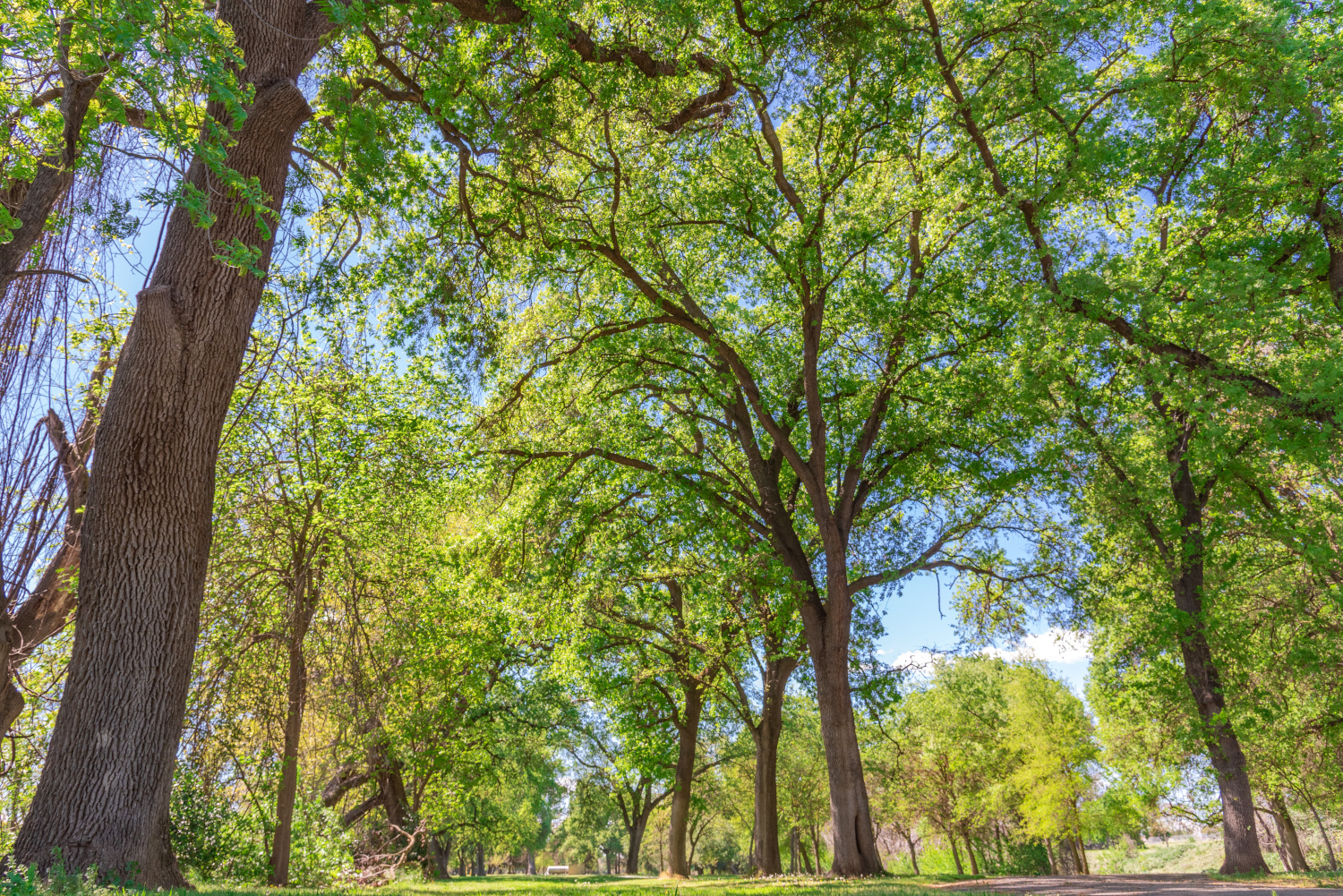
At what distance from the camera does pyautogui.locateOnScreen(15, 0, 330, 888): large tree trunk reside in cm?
523

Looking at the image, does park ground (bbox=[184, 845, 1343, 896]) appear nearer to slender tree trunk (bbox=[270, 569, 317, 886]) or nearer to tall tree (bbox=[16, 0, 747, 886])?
tall tree (bbox=[16, 0, 747, 886])

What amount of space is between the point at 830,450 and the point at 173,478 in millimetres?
13131

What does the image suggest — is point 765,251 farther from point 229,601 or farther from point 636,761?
point 636,761

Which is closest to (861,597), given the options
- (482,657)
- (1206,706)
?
(1206,706)

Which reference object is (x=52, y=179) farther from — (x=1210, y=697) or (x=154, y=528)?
(x=1210, y=697)

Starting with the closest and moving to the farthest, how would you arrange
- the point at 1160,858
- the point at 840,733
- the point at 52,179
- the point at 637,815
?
the point at 52,179, the point at 840,733, the point at 637,815, the point at 1160,858

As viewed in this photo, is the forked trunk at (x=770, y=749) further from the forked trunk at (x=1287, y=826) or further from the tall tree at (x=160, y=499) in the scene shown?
the forked trunk at (x=1287, y=826)

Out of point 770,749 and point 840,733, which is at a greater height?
point 840,733

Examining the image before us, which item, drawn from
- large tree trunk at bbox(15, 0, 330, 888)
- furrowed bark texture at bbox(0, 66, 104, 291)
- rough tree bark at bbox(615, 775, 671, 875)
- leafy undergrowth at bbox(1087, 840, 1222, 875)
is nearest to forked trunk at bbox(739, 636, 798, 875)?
large tree trunk at bbox(15, 0, 330, 888)

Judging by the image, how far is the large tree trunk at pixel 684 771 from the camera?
2167cm

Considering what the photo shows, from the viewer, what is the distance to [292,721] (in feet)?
31.8

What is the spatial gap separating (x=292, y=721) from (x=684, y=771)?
14.6 meters

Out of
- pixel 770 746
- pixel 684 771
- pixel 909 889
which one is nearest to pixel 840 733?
pixel 909 889

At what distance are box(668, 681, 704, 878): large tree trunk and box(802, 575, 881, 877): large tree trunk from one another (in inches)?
328
